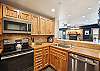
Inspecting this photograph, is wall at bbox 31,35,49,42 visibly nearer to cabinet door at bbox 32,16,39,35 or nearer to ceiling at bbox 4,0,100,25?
cabinet door at bbox 32,16,39,35

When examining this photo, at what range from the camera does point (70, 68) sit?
100 inches

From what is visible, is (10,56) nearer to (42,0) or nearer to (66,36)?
(42,0)

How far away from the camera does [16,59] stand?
2.38 m

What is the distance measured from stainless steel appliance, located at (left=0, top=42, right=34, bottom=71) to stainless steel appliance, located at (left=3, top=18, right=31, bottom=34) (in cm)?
43

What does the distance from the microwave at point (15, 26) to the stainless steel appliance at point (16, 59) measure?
423 millimetres

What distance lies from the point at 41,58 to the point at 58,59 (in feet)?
2.05

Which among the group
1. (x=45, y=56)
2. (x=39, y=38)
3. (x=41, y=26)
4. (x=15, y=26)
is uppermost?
(x=41, y=26)

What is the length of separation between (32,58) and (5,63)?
2.93ft

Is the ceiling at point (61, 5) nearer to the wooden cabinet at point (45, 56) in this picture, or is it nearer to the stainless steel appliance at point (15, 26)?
the stainless steel appliance at point (15, 26)

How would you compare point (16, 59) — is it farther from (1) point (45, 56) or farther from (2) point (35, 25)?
(2) point (35, 25)

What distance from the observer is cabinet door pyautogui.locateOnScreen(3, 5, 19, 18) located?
2459 mm

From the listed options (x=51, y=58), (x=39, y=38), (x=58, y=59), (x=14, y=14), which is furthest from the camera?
(x=39, y=38)

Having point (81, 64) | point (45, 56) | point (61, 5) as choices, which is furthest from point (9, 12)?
point (81, 64)

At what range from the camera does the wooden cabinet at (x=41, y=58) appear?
3.04 meters
